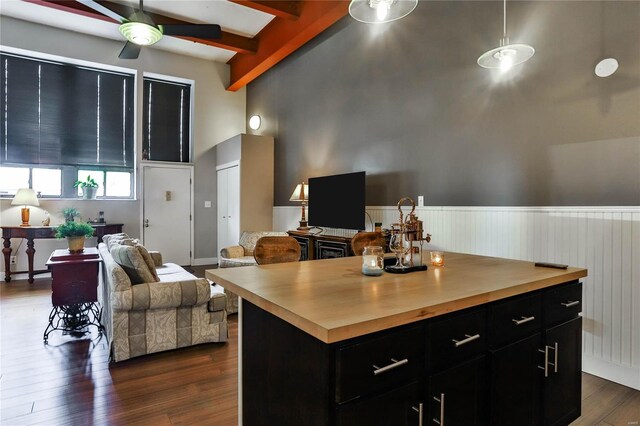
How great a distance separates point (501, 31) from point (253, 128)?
198 inches

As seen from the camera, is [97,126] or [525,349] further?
[97,126]

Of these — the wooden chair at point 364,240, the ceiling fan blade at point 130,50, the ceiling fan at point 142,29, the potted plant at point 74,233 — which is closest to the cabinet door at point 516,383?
the wooden chair at point 364,240

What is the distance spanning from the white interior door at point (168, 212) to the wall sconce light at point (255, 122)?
1513 mm

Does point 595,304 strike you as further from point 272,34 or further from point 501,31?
point 272,34

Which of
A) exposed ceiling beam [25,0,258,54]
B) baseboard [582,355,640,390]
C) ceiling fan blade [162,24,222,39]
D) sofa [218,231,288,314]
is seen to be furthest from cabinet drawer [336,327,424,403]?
exposed ceiling beam [25,0,258,54]

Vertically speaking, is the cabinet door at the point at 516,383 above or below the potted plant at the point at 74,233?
below

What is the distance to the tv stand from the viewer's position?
13.2ft

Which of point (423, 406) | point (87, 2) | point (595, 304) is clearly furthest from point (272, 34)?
point (423, 406)

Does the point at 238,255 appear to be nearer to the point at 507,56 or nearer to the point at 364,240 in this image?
the point at 364,240

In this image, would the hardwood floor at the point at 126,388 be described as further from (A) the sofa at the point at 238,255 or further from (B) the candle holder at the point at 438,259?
(B) the candle holder at the point at 438,259

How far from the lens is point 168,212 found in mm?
6656

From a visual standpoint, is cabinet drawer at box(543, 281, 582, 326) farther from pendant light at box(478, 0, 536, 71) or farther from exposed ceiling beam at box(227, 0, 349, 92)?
exposed ceiling beam at box(227, 0, 349, 92)

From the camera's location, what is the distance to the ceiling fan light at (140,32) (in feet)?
11.9

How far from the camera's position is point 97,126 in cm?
616
